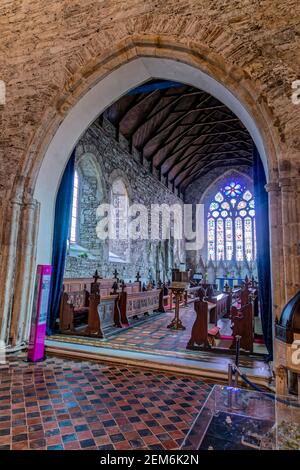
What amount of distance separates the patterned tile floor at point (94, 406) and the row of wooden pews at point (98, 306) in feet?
4.00

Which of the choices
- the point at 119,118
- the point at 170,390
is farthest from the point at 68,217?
the point at 119,118

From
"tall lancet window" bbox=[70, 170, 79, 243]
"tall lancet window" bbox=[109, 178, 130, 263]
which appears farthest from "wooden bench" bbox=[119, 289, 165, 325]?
"tall lancet window" bbox=[70, 170, 79, 243]

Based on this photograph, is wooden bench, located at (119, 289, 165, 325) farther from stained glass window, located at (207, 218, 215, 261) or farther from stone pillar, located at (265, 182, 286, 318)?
stained glass window, located at (207, 218, 215, 261)

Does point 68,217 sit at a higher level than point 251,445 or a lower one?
higher

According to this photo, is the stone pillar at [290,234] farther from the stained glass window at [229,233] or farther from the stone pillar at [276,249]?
the stained glass window at [229,233]

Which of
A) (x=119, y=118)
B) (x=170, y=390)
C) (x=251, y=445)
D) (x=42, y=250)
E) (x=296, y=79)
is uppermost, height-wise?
(x=119, y=118)

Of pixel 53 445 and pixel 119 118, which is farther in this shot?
pixel 119 118

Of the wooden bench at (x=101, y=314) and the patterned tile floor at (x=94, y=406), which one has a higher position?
the wooden bench at (x=101, y=314)

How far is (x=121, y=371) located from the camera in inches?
124

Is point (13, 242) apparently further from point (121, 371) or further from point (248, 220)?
point (248, 220)

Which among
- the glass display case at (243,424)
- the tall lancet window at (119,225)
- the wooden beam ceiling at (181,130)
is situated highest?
the wooden beam ceiling at (181,130)

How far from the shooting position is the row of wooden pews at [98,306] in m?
4.53

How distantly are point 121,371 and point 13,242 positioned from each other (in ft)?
7.45

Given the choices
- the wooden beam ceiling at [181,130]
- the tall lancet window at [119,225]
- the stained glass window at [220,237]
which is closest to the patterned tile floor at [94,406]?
the tall lancet window at [119,225]
